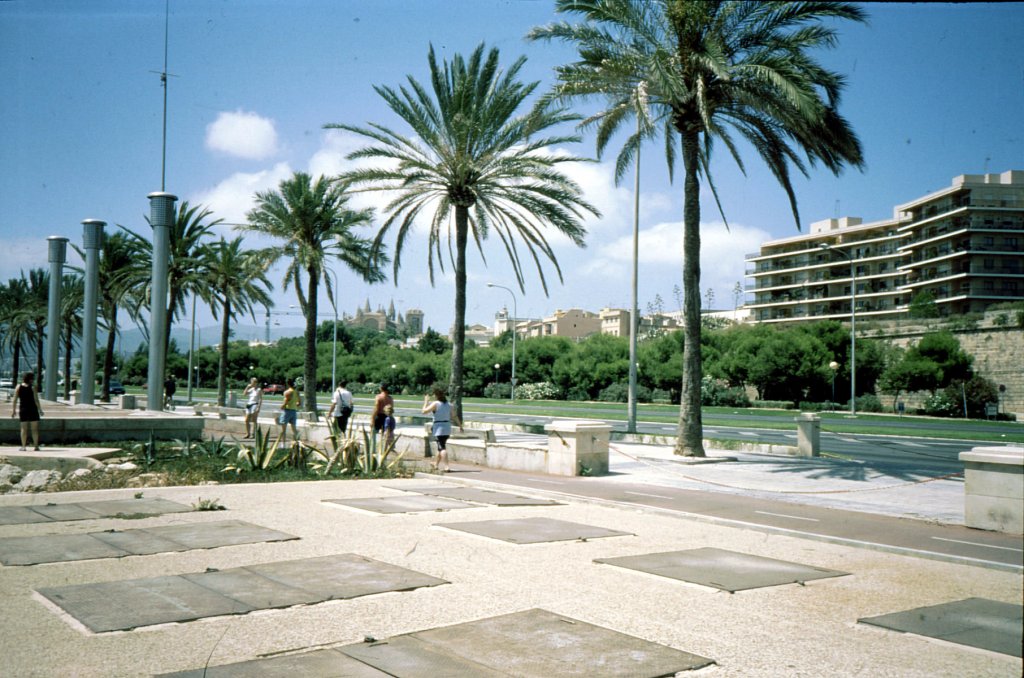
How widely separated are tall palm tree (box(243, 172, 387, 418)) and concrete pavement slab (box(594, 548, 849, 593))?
24.6 metres

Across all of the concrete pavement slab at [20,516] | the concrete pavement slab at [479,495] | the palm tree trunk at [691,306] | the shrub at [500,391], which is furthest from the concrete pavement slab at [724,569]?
the shrub at [500,391]

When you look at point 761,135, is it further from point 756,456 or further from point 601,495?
point 601,495

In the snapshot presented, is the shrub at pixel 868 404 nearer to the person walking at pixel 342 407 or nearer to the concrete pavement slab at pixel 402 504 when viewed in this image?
the person walking at pixel 342 407

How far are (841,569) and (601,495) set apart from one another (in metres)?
5.48

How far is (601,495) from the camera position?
42.1 feet

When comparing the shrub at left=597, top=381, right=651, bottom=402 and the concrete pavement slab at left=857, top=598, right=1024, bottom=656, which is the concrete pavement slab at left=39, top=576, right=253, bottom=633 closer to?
the concrete pavement slab at left=857, top=598, right=1024, bottom=656

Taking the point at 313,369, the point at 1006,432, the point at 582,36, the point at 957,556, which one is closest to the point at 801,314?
the point at 1006,432

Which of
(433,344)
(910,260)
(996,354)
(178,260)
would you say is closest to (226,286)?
(178,260)

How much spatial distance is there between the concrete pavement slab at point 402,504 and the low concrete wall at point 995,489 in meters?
6.23

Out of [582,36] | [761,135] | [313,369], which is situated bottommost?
[313,369]

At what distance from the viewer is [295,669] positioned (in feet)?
14.4

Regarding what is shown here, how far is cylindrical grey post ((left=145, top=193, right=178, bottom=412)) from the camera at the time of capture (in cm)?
2234

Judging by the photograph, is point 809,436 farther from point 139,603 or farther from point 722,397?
point 722,397

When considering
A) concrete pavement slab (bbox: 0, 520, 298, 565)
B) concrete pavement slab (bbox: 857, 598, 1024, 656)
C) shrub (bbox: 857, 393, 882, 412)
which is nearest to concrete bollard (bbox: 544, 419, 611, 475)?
concrete pavement slab (bbox: 0, 520, 298, 565)
